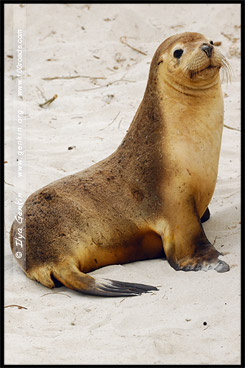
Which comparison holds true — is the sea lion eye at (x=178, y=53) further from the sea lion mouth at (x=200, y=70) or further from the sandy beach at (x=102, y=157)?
the sandy beach at (x=102, y=157)

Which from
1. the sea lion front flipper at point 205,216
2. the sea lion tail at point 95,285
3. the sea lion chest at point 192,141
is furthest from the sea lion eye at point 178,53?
the sea lion tail at point 95,285

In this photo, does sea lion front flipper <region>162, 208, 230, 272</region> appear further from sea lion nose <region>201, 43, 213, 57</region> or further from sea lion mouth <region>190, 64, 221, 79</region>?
sea lion nose <region>201, 43, 213, 57</region>

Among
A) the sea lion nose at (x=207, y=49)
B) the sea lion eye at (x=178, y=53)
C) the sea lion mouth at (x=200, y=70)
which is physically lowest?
the sea lion mouth at (x=200, y=70)


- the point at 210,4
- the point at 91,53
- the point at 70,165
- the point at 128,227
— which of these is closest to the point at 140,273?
the point at 128,227

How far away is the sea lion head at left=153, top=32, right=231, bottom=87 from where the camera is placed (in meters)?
4.23

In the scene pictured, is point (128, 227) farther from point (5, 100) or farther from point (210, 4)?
point (210, 4)

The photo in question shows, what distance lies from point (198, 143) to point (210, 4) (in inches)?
232

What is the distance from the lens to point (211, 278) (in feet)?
13.0

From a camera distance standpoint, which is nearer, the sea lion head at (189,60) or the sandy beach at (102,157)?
the sandy beach at (102,157)

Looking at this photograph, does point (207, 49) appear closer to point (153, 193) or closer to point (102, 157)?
point (153, 193)

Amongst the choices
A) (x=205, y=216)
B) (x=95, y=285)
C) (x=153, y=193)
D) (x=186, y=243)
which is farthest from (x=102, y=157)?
(x=95, y=285)

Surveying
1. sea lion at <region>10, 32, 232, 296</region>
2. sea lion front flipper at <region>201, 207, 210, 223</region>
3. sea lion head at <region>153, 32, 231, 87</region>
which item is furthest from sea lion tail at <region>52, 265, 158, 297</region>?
sea lion head at <region>153, 32, 231, 87</region>

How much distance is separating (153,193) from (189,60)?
906 mm

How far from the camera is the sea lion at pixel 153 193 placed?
4.29 metres
